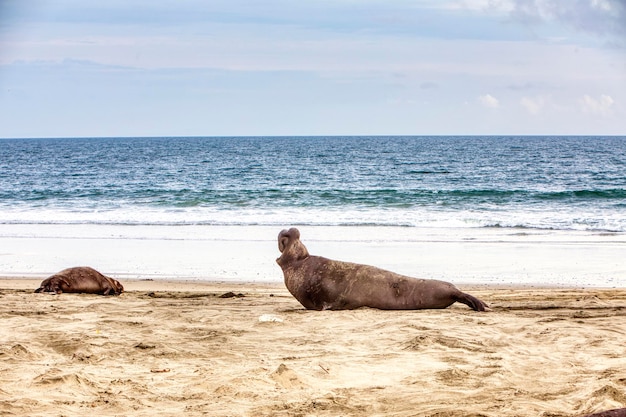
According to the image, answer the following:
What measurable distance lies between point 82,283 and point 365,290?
4192mm

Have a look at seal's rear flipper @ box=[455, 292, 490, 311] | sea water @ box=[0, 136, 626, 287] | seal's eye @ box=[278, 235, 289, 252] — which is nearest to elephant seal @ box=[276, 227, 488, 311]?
seal's rear flipper @ box=[455, 292, 490, 311]

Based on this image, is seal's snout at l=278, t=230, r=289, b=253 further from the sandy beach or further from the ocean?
the ocean

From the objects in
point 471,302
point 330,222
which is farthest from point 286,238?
point 330,222

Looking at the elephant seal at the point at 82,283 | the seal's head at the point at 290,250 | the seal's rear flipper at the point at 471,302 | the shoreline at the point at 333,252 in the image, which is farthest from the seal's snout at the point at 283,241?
the shoreline at the point at 333,252

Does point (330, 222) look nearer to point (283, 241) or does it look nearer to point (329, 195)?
point (329, 195)

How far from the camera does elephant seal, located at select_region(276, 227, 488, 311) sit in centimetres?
851

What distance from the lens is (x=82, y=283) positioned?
10.4m

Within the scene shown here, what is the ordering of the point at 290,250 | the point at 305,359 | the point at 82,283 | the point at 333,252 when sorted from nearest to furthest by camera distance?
the point at 305,359, the point at 290,250, the point at 82,283, the point at 333,252

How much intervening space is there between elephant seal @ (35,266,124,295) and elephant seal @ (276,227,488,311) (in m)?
3.13

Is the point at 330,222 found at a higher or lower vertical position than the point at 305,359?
lower

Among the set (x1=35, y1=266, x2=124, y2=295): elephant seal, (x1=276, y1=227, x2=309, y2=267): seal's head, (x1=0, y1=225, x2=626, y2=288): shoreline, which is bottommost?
(x1=0, y1=225, x2=626, y2=288): shoreline

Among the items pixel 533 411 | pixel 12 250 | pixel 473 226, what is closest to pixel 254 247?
pixel 12 250

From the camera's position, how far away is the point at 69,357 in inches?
242

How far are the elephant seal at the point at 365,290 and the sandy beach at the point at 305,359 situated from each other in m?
0.19
